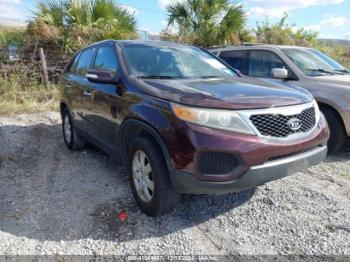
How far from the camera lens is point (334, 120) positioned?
480cm

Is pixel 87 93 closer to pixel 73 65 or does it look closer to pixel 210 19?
pixel 73 65

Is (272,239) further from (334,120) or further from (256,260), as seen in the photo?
(334,120)

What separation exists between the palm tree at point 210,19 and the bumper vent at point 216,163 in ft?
29.6

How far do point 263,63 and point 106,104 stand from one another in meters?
3.28

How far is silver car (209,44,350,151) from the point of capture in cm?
474

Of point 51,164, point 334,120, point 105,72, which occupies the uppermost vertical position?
point 105,72

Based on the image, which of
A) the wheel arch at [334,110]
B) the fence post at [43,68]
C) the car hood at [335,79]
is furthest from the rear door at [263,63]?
the fence post at [43,68]

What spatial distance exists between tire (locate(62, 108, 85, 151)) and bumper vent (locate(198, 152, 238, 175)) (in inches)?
117

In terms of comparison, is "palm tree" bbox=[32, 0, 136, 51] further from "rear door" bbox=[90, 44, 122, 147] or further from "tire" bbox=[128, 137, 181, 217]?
"tire" bbox=[128, 137, 181, 217]

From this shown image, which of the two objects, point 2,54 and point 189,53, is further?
point 2,54

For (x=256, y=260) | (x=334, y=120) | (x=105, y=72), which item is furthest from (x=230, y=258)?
(x=334, y=120)

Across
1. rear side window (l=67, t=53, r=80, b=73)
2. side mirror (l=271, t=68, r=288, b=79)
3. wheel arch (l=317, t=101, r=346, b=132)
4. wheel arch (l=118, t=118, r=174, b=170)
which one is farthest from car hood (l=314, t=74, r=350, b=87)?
rear side window (l=67, t=53, r=80, b=73)

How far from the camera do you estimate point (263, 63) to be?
233 inches

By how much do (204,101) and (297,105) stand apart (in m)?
0.92
